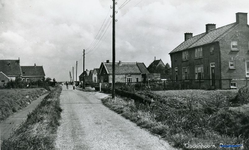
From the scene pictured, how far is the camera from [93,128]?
1009 cm

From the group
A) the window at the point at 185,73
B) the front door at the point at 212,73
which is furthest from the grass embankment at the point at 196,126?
the window at the point at 185,73

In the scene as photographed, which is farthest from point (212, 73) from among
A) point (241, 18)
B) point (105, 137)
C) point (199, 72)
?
point (105, 137)

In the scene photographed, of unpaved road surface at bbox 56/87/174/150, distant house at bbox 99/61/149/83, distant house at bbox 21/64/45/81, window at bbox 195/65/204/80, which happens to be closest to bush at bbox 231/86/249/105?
unpaved road surface at bbox 56/87/174/150

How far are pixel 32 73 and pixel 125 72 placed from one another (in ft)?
154

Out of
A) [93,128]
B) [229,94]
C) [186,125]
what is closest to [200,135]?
[186,125]

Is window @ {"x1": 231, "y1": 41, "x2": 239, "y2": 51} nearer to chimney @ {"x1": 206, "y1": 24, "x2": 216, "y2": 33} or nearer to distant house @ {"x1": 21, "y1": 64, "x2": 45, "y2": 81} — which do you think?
chimney @ {"x1": 206, "y1": 24, "x2": 216, "y2": 33}

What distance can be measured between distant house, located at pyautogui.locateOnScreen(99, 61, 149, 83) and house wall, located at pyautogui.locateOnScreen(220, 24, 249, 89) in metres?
30.4

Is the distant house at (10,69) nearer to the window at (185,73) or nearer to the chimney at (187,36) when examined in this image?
the chimney at (187,36)

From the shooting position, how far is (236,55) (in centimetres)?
2745

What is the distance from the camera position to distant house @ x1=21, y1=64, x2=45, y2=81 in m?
87.8

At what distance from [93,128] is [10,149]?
421cm

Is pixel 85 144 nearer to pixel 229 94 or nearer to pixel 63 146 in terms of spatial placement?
pixel 63 146

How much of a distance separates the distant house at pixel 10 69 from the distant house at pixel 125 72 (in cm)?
2968

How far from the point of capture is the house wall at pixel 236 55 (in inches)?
1062
